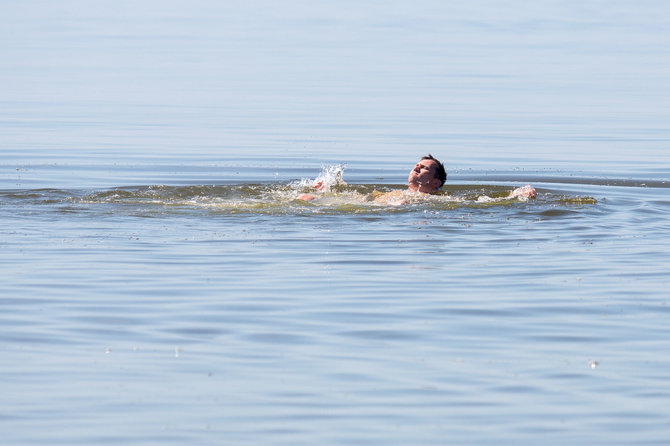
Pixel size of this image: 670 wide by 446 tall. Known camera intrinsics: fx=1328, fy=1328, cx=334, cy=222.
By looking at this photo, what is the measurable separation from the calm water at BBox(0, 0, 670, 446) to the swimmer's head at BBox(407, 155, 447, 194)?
818mm

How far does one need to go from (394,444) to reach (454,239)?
24.3 feet

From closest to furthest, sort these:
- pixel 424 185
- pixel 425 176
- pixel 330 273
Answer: pixel 330 273
pixel 425 176
pixel 424 185

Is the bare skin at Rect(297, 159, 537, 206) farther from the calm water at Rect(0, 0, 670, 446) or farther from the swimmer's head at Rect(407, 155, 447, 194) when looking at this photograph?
the calm water at Rect(0, 0, 670, 446)

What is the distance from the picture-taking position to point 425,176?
1898 cm

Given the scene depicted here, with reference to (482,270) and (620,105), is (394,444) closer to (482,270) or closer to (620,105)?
(482,270)

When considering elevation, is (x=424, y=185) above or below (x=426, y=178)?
below

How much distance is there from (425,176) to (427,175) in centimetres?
3

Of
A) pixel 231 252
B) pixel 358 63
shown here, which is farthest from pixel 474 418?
pixel 358 63

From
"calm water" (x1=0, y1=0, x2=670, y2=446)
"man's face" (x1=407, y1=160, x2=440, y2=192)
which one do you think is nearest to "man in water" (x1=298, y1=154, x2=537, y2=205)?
"man's face" (x1=407, y1=160, x2=440, y2=192)

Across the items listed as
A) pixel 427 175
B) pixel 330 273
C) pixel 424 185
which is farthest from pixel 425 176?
pixel 330 273

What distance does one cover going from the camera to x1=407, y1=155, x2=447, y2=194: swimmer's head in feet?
62.2

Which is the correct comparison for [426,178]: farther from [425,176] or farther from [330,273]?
[330,273]

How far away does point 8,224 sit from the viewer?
1568cm

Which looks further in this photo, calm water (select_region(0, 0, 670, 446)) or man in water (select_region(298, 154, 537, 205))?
man in water (select_region(298, 154, 537, 205))
